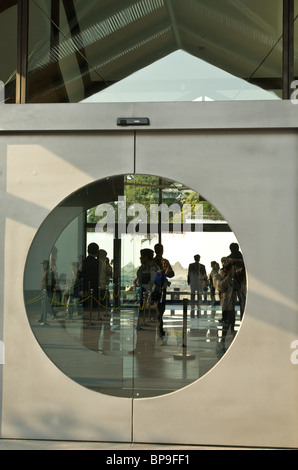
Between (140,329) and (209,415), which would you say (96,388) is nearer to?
(140,329)

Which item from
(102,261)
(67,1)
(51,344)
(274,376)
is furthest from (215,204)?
(67,1)

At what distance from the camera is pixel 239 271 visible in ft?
16.0

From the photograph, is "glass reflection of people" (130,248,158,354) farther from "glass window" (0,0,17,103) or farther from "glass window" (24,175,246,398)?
"glass window" (0,0,17,103)

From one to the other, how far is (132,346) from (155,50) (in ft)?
7.90

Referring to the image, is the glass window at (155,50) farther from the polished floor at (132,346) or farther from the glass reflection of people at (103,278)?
the polished floor at (132,346)

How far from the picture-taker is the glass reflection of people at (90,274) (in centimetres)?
498

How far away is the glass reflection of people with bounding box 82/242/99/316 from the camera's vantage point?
4.98 meters

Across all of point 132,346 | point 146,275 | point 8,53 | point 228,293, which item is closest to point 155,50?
point 8,53

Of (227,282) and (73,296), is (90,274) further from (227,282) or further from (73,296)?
(227,282)

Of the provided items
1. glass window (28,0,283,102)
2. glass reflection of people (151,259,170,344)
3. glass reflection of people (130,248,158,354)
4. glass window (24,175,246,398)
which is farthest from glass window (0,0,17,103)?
glass reflection of people (151,259,170,344)

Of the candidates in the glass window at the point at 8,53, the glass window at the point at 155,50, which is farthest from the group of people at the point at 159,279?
the glass window at the point at 8,53

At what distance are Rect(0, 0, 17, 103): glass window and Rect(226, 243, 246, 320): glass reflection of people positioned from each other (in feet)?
7.26

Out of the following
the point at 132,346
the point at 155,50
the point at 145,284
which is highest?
the point at 155,50

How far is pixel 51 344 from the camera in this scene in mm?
4980
